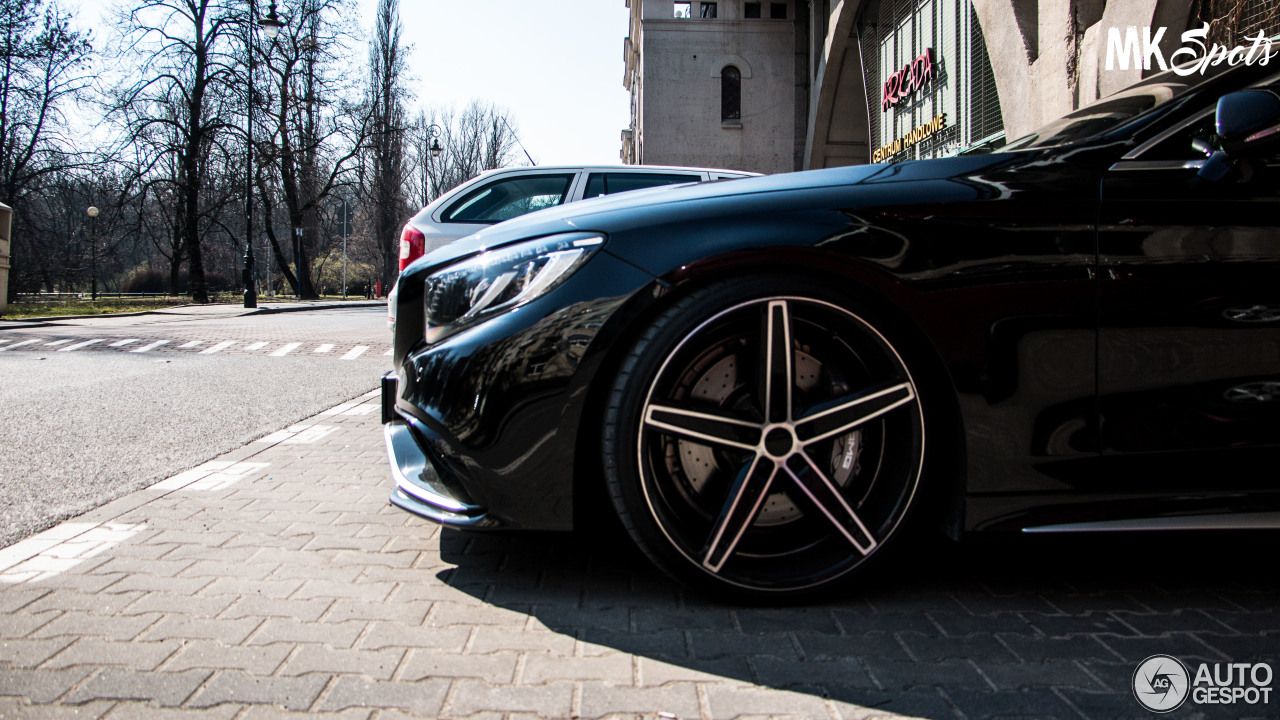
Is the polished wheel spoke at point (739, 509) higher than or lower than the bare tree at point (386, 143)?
lower

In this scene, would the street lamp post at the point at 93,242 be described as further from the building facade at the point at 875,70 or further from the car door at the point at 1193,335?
the car door at the point at 1193,335

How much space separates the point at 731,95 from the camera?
31359 millimetres

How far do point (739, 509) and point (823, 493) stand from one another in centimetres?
22

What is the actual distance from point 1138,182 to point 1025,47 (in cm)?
1188

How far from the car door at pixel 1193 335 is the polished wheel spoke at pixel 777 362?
0.76 metres

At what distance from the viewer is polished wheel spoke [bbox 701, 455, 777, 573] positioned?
214cm

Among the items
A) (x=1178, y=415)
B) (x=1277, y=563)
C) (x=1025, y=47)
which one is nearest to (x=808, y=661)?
(x=1178, y=415)

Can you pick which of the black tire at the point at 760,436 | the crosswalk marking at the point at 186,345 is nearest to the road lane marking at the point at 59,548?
the black tire at the point at 760,436

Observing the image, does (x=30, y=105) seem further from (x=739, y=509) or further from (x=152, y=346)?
(x=739, y=509)

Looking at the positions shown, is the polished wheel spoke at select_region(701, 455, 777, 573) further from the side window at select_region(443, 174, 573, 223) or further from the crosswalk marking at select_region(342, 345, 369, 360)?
the crosswalk marking at select_region(342, 345, 369, 360)

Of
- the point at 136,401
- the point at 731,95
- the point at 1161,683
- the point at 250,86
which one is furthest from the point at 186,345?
the point at 731,95

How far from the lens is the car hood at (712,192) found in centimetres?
227

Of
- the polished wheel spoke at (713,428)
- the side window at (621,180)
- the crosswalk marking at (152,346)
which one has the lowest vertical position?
the crosswalk marking at (152,346)

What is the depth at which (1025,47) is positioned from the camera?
41.0 feet
